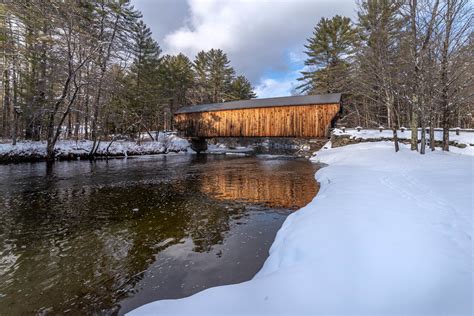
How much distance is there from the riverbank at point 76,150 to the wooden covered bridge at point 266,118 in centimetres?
369

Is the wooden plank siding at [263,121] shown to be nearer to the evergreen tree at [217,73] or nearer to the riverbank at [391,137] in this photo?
the riverbank at [391,137]

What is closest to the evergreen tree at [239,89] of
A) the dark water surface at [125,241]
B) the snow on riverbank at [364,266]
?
the dark water surface at [125,241]

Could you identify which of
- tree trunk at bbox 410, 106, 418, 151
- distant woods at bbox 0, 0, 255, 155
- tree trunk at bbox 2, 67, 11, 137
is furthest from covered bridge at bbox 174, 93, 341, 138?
tree trunk at bbox 2, 67, 11, 137

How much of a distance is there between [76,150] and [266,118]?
588 inches

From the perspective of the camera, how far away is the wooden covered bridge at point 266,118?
789 inches

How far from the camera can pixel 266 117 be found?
22.4 m

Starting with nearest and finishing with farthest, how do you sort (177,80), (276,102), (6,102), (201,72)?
(6,102) < (276,102) < (177,80) < (201,72)

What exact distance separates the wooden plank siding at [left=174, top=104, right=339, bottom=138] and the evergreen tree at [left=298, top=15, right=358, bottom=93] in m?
6.49

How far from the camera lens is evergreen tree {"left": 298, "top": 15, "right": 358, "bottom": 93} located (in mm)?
25684

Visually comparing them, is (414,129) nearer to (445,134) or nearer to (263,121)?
(445,134)

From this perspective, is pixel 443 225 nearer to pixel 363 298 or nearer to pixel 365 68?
pixel 363 298

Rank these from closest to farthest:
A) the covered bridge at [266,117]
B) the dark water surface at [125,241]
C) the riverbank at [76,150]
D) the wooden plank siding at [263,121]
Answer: the dark water surface at [125,241] → the riverbank at [76,150] → the covered bridge at [266,117] → the wooden plank siding at [263,121]

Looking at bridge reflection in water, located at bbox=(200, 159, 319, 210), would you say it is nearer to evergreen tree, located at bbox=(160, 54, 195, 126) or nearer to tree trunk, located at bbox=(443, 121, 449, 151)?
tree trunk, located at bbox=(443, 121, 449, 151)

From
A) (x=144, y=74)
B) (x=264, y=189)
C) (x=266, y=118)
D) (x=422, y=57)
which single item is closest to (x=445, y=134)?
(x=422, y=57)
